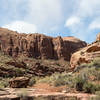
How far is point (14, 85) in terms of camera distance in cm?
1068

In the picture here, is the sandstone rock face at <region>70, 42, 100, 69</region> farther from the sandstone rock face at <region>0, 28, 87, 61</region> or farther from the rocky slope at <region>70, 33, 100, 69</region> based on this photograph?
the sandstone rock face at <region>0, 28, 87, 61</region>

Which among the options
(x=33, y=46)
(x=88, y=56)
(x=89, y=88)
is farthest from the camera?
(x=33, y=46)

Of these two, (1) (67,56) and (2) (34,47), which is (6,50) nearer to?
(2) (34,47)

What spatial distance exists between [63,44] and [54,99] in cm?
7539

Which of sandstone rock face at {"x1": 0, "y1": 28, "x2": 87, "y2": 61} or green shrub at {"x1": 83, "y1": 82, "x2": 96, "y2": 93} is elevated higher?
sandstone rock face at {"x1": 0, "y1": 28, "x2": 87, "y2": 61}

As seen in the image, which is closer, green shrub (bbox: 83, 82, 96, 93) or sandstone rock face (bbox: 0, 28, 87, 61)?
green shrub (bbox: 83, 82, 96, 93)

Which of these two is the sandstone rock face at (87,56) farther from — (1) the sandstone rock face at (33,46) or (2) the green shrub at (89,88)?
(1) the sandstone rock face at (33,46)

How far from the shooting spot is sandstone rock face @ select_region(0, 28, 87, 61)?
70.9m

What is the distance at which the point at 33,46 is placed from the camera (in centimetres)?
7494

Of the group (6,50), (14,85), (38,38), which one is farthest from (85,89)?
(38,38)

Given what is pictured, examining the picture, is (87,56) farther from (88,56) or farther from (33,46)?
(33,46)

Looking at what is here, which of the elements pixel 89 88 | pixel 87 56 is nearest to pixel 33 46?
pixel 87 56

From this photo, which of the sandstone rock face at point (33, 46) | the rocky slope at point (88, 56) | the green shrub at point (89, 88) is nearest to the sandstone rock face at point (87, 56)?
the rocky slope at point (88, 56)

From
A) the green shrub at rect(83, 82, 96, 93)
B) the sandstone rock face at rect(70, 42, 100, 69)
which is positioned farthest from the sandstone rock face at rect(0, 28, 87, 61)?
the green shrub at rect(83, 82, 96, 93)
